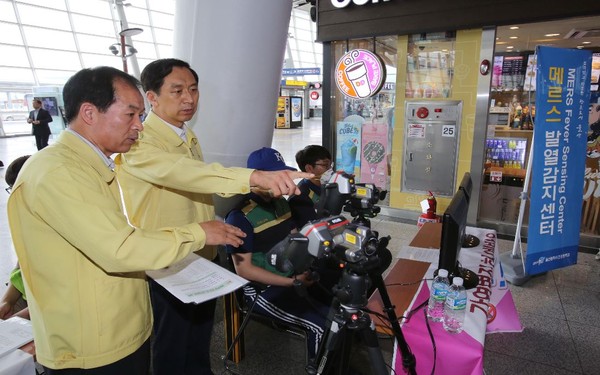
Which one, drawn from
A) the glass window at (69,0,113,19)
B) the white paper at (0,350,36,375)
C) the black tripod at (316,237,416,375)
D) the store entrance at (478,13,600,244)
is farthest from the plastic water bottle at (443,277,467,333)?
the glass window at (69,0,113,19)

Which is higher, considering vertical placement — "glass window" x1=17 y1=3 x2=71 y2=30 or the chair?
"glass window" x1=17 y1=3 x2=71 y2=30

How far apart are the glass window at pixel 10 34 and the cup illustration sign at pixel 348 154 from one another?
12686 millimetres

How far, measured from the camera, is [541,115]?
281cm

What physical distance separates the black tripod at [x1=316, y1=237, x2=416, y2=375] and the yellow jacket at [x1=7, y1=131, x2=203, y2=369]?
1.72ft

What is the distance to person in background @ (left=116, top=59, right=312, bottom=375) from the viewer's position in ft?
4.60

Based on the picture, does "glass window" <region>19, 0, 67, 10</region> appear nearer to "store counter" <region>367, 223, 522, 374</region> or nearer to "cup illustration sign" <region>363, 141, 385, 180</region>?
"cup illustration sign" <region>363, 141, 385, 180</region>

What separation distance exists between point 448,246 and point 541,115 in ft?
6.21

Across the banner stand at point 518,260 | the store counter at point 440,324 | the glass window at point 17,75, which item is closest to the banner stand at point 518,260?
the banner stand at point 518,260

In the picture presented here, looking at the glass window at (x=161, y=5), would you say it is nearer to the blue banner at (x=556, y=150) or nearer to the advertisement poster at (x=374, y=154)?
the advertisement poster at (x=374, y=154)

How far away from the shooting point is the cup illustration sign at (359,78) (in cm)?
471

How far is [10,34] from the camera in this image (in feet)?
39.8

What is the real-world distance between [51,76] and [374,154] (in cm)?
1475

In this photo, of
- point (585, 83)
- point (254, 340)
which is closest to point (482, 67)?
point (585, 83)

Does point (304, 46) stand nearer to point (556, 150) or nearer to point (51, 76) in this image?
point (51, 76)
